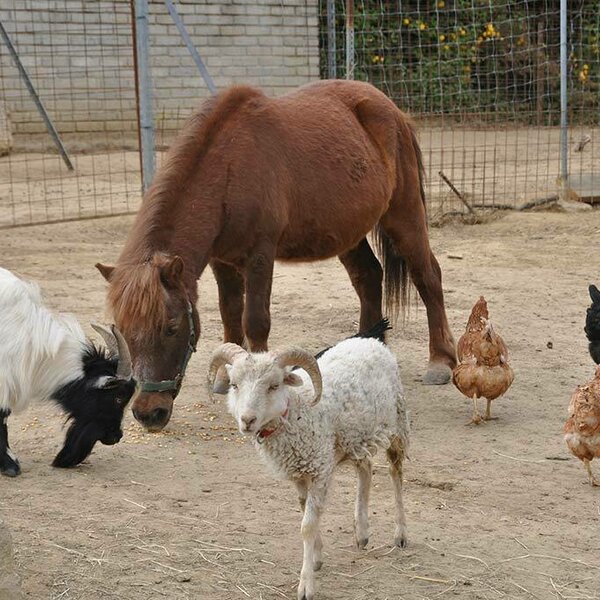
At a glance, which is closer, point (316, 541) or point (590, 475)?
point (316, 541)

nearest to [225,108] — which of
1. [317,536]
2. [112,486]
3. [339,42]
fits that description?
[112,486]

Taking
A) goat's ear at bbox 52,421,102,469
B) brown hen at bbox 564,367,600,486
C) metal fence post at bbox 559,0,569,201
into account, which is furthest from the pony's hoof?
metal fence post at bbox 559,0,569,201

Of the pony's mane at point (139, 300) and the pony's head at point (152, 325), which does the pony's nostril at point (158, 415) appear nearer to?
the pony's head at point (152, 325)

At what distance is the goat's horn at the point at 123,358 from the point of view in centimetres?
531

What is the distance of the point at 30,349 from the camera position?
544 centimetres

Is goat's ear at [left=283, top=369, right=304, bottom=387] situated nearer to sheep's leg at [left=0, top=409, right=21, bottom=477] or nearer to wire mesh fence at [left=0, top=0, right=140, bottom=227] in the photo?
→ sheep's leg at [left=0, top=409, right=21, bottom=477]

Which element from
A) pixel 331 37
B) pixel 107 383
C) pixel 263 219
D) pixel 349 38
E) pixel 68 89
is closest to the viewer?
pixel 107 383

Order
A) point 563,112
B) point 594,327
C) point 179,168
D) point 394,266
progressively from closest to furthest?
point 179,168, point 594,327, point 394,266, point 563,112

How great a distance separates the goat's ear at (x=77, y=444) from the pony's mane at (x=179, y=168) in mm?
929

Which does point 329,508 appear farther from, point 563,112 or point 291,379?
point 563,112

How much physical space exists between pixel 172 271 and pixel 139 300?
0.84 ft

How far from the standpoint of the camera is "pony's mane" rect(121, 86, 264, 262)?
19.1ft

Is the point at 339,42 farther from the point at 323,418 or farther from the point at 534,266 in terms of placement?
the point at 323,418

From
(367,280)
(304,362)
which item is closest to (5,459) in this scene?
(304,362)
